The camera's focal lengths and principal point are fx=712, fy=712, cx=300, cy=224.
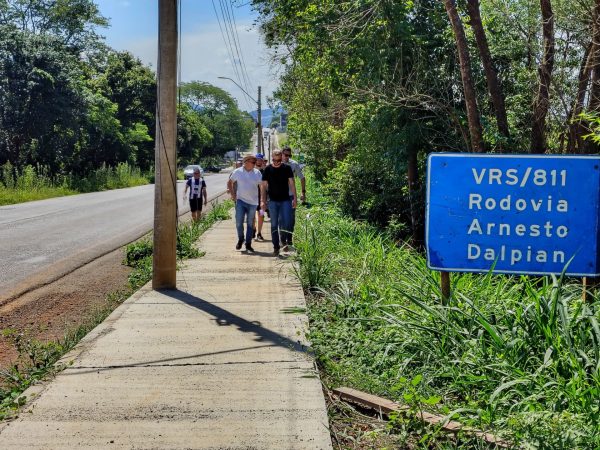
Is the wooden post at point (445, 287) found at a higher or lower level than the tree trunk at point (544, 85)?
lower

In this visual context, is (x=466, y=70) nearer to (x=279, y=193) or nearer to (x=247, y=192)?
(x=279, y=193)

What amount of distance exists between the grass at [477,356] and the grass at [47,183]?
25.0m

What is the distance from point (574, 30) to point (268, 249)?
6.50 m

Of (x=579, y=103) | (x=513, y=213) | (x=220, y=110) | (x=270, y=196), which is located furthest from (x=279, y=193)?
(x=220, y=110)

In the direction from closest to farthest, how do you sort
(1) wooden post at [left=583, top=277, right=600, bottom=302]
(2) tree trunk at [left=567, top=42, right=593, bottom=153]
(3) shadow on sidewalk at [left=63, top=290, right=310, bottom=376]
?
(1) wooden post at [left=583, top=277, right=600, bottom=302]
(3) shadow on sidewalk at [left=63, top=290, right=310, bottom=376]
(2) tree trunk at [left=567, top=42, right=593, bottom=153]

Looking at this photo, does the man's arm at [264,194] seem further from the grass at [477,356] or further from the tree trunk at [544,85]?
the grass at [477,356]

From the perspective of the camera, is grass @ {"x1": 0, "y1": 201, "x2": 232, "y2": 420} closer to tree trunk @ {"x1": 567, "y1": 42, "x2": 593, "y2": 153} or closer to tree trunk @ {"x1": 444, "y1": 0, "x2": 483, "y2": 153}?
tree trunk @ {"x1": 444, "y1": 0, "x2": 483, "y2": 153}

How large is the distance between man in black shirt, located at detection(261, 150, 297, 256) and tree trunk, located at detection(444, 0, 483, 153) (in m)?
2.99

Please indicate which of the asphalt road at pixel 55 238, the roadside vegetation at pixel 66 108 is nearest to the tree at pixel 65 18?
the roadside vegetation at pixel 66 108

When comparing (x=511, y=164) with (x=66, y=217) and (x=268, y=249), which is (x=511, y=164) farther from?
(x=66, y=217)

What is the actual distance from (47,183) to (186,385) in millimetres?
35621

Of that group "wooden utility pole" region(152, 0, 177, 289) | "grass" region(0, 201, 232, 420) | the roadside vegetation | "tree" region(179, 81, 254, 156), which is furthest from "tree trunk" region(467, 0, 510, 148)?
"tree" region(179, 81, 254, 156)

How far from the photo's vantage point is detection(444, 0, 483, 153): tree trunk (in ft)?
35.6

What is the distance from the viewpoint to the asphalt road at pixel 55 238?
10.5 metres
